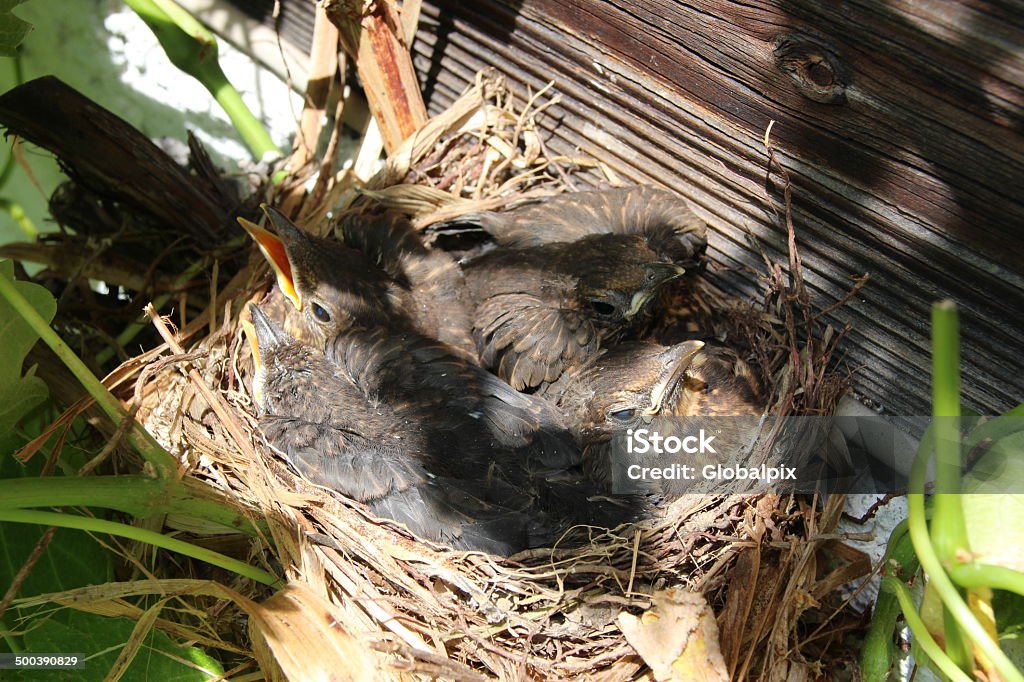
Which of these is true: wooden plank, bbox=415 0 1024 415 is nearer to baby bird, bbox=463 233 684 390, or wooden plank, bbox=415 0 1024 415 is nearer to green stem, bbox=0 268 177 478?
baby bird, bbox=463 233 684 390

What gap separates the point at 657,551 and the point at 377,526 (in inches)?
22.1

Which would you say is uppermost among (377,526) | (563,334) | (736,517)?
(563,334)

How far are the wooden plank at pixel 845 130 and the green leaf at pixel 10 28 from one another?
0.94 m

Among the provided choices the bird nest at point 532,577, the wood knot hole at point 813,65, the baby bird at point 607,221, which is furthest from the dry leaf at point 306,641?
the wood knot hole at point 813,65

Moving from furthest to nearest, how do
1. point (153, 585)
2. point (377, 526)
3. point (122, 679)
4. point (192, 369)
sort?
point (192, 369) → point (377, 526) → point (122, 679) → point (153, 585)

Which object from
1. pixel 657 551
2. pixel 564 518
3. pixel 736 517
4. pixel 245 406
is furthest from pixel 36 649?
pixel 736 517

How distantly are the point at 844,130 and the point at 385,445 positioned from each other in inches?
43.0

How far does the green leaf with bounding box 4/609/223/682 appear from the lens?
1.49m

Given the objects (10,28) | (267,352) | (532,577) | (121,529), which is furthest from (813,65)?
(10,28)

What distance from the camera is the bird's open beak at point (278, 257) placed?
1.97 m

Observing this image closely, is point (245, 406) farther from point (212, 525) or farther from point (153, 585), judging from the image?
point (153, 585)

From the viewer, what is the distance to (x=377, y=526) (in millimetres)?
1637

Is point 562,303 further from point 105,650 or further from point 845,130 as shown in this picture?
point 105,650
